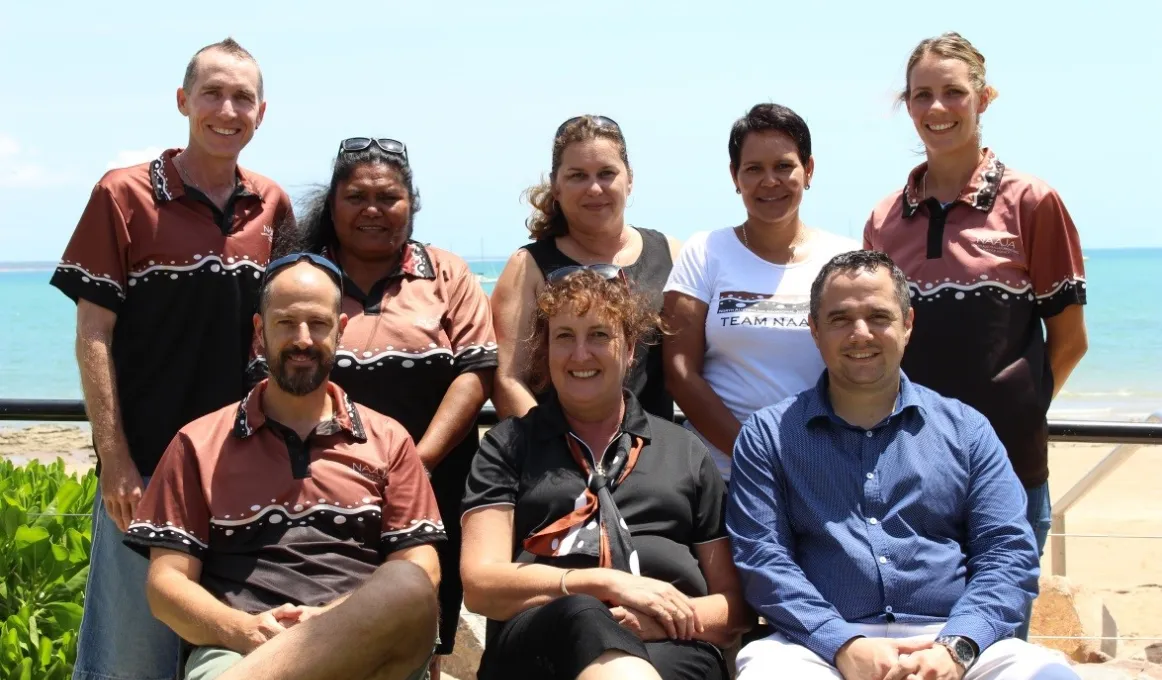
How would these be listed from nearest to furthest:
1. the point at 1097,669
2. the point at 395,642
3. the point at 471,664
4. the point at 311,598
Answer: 1. the point at 395,642
2. the point at 311,598
3. the point at 1097,669
4. the point at 471,664

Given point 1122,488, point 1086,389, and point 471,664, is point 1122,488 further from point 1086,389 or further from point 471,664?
point 1086,389

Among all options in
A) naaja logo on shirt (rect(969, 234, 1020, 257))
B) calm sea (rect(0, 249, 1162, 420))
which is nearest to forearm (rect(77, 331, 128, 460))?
naaja logo on shirt (rect(969, 234, 1020, 257))

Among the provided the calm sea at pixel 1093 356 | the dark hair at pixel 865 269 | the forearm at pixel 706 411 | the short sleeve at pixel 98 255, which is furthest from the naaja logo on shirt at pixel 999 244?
the calm sea at pixel 1093 356

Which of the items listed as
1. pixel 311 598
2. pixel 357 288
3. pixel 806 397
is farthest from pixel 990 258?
pixel 311 598

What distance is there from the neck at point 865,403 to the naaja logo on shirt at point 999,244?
587 mm

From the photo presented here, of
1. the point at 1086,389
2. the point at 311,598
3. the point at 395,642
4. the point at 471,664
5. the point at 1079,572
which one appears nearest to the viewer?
the point at 395,642

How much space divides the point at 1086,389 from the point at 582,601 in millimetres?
24791

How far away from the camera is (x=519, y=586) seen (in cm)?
306

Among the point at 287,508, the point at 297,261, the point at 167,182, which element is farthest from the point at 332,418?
the point at 167,182

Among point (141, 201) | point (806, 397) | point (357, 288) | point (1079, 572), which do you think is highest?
point (141, 201)

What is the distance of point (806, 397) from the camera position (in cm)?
333

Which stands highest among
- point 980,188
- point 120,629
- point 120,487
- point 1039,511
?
point 980,188

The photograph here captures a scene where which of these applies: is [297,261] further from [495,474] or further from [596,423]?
[596,423]

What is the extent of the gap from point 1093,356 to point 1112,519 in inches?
856
